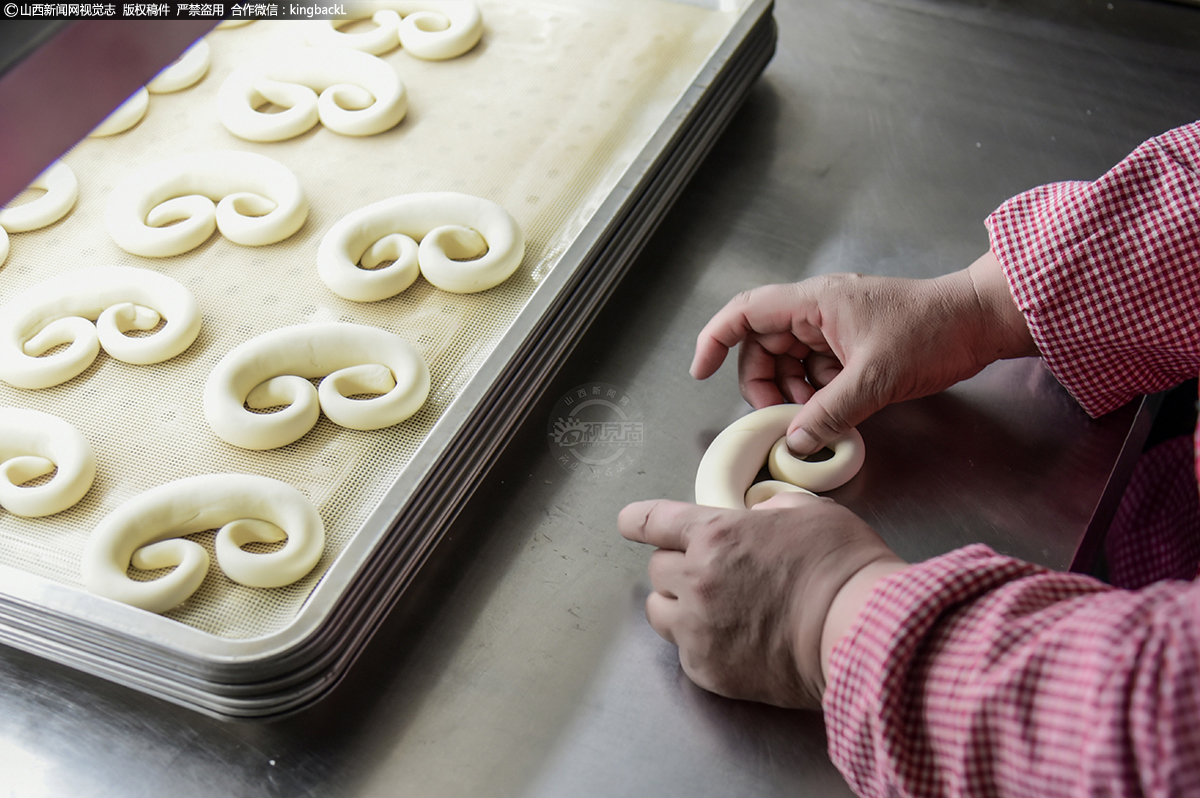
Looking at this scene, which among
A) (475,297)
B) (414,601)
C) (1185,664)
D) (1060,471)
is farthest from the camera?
(475,297)

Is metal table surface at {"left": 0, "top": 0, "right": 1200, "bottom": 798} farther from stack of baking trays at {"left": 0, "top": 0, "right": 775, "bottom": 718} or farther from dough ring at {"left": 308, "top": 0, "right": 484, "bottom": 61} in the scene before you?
dough ring at {"left": 308, "top": 0, "right": 484, "bottom": 61}

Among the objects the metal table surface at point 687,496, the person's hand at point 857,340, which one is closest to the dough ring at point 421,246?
the metal table surface at point 687,496

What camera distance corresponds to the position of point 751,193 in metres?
1.60

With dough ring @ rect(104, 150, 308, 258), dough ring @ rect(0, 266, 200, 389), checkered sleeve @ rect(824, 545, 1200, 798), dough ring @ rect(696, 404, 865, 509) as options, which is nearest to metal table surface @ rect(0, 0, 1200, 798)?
dough ring @ rect(696, 404, 865, 509)

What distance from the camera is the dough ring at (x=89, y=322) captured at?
1.30m

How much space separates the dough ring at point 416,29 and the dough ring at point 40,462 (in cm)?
90

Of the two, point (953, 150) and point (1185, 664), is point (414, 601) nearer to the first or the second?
point (1185, 664)

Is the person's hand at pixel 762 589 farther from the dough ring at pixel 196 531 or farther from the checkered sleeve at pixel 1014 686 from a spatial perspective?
the dough ring at pixel 196 531

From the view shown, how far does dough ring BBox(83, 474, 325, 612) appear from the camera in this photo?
1056 mm

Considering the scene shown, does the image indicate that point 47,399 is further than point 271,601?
Yes

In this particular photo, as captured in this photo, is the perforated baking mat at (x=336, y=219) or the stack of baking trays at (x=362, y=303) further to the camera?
the perforated baking mat at (x=336, y=219)

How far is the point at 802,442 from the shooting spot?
115 centimetres

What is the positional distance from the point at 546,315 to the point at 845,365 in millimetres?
386

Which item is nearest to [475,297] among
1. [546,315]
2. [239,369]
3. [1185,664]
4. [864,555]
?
[546,315]
